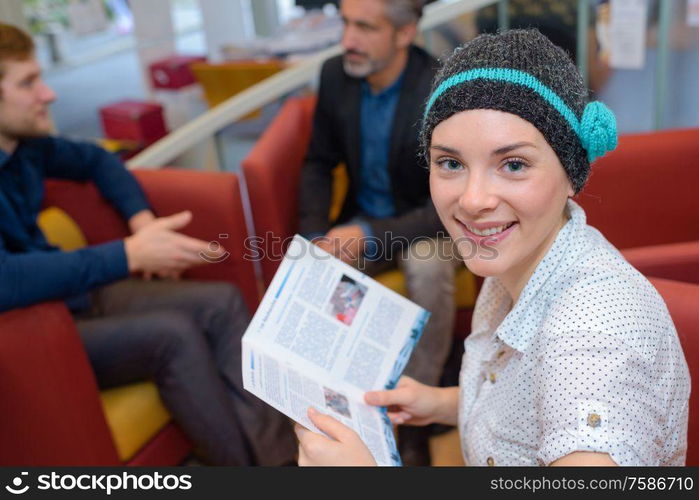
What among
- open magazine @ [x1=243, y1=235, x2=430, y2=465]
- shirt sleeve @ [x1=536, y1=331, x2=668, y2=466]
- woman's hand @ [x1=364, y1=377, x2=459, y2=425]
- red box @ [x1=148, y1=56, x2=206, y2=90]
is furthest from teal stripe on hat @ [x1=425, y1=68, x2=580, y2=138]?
red box @ [x1=148, y1=56, x2=206, y2=90]

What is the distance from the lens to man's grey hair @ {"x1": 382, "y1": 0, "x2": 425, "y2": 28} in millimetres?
2064

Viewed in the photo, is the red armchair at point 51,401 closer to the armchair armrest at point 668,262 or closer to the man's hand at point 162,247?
the man's hand at point 162,247

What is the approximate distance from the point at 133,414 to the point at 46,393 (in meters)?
0.26

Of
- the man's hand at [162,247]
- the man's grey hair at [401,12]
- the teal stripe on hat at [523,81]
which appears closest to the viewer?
the teal stripe on hat at [523,81]

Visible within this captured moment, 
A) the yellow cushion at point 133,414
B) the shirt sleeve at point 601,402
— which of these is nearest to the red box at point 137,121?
the yellow cushion at point 133,414

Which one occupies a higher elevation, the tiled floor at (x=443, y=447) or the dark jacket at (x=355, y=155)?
the dark jacket at (x=355, y=155)

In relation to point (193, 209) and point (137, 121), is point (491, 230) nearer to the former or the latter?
point (193, 209)

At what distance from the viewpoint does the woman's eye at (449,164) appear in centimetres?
91

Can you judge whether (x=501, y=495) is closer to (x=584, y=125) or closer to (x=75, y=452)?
(x=584, y=125)

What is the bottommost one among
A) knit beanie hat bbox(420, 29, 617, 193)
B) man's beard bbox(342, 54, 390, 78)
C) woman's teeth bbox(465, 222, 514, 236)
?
woman's teeth bbox(465, 222, 514, 236)

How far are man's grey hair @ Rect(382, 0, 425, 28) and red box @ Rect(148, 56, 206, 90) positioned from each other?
2238mm

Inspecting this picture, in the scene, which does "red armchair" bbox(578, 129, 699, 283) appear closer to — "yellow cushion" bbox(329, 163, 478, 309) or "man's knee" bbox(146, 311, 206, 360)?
"yellow cushion" bbox(329, 163, 478, 309)

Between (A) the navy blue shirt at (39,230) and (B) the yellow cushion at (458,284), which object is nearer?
(A) the navy blue shirt at (39,230)

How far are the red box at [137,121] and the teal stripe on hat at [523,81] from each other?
3.14m
